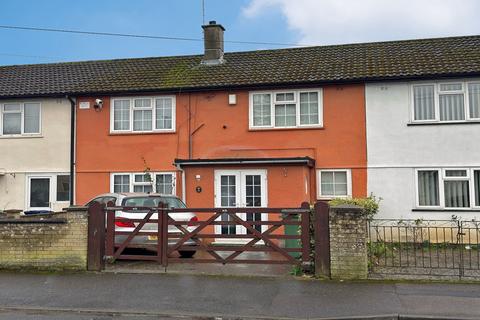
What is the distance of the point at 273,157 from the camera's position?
53.4 ft

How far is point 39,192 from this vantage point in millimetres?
17719

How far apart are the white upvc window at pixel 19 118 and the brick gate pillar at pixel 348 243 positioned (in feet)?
40.8

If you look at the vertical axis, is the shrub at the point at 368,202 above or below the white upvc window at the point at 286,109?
below

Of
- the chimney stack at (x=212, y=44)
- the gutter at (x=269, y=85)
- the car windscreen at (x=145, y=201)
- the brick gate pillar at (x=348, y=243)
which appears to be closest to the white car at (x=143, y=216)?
the car windscreen at (x=145, y=201)

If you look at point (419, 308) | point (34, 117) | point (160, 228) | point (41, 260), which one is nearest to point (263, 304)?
point (419, 308)

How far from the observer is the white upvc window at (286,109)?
54.0 ft

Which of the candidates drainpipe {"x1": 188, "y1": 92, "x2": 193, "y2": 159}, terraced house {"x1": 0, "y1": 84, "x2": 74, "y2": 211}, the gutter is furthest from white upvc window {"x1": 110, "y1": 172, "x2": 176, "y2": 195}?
the gutter

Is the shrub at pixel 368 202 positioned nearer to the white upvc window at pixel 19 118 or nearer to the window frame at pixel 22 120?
the window frame at pixel 22 120

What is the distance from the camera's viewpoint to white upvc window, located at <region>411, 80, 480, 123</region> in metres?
15.3

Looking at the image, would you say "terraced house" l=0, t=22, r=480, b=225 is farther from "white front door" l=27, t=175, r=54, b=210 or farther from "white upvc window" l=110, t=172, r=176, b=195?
"white front door" l=27, t=175, r=54, b=210

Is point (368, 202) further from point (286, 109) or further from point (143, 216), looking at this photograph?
point (143, 216)

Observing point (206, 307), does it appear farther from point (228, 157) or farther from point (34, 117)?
point (34, 117)

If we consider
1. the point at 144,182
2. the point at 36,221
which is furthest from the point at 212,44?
the point at 36,221

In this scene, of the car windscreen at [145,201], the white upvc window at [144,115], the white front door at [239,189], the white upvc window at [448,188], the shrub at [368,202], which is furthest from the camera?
the white upvc window at [144,115]
